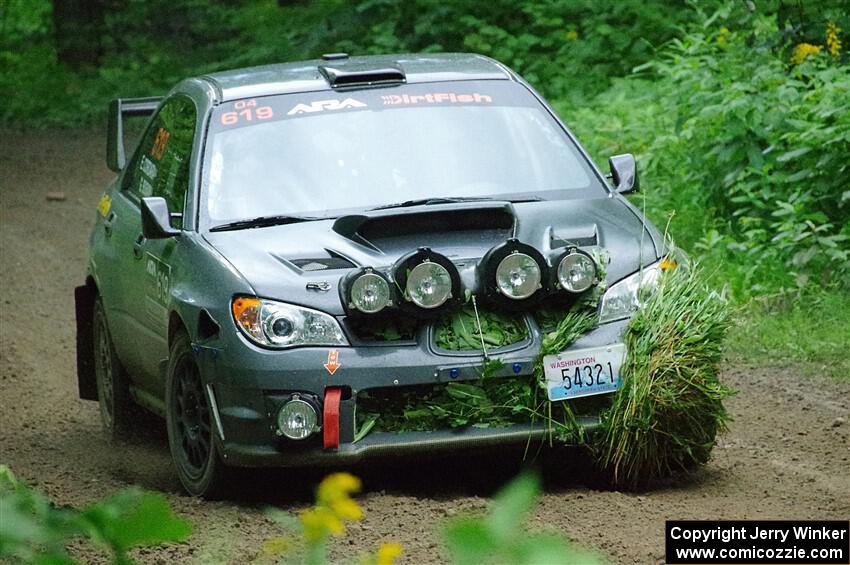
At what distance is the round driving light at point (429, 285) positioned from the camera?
17.2 ft

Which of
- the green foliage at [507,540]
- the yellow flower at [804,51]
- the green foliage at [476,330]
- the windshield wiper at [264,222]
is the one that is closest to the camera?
the green foliage at [507,540]

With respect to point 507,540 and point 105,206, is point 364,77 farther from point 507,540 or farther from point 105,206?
point 507,540

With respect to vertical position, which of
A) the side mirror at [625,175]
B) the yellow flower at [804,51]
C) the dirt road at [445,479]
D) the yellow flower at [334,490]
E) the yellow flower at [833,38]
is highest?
the yellow flower at [334,490]

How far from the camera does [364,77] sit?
6656mm

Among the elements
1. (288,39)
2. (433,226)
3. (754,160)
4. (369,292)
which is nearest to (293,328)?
(369,292)

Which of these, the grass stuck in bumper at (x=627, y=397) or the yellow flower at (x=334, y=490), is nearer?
the yellow flower at (x=334, y=490)

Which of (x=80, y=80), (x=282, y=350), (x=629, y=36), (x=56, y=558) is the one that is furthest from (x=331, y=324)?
(x=80, y=80)

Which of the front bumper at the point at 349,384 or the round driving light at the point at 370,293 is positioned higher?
the round driving light at the point at 370,293

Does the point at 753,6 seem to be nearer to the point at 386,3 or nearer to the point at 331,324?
the point at 331,324

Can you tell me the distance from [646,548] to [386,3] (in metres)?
14.5

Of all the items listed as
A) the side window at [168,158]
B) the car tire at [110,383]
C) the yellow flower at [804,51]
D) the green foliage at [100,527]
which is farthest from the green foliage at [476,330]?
the yellow flower at [804,51]

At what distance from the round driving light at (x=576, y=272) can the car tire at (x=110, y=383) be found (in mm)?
2811

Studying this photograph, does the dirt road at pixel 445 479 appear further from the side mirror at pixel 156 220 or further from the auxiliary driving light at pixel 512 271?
the side mirror at pixel 156 220

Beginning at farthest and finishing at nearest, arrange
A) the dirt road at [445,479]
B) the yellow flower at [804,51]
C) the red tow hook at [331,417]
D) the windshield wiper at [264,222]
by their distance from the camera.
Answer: the yellow flower at [804,51]
the windshield wiper at [264,222]
the red tow hook at [331,417]
the dirt road at [445,479]
